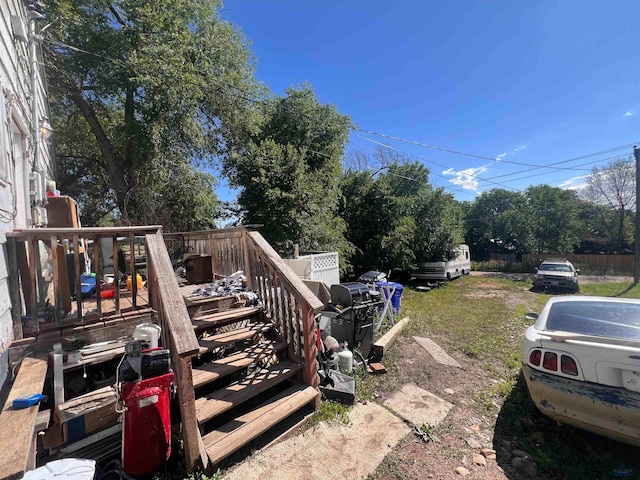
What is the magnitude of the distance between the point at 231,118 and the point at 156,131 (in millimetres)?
2670

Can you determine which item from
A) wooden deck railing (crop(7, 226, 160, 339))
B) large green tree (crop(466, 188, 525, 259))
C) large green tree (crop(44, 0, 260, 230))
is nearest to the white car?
wooden deck railing (crop(7, 226, 160, 339))

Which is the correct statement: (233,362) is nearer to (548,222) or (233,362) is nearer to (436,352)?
(436,352)

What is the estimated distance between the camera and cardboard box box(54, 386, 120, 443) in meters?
2.12

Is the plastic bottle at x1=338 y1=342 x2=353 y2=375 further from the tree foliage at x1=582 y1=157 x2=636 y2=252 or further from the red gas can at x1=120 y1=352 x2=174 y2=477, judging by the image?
the tree foliage at x1=582 y1=157 x2=636 y2=252

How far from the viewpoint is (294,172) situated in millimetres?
8969

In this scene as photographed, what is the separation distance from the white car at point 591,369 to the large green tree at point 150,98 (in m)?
9.25

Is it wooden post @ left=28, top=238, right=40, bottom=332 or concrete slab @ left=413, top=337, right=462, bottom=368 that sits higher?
wooden post @ left=28, top=238, right=40, bottom=332

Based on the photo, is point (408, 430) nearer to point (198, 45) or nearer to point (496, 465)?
point (496, 465)

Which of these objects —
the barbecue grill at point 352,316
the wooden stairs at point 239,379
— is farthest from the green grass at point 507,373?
the wooden stairs at point 239,379

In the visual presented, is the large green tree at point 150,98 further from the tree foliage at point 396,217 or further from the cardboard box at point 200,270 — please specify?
the tree foliage at point 396,217

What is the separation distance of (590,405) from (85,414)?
4010 mm

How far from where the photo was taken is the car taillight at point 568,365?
2.45m

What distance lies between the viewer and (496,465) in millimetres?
2436

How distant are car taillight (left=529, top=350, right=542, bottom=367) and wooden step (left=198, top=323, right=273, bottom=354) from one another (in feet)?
9.02
